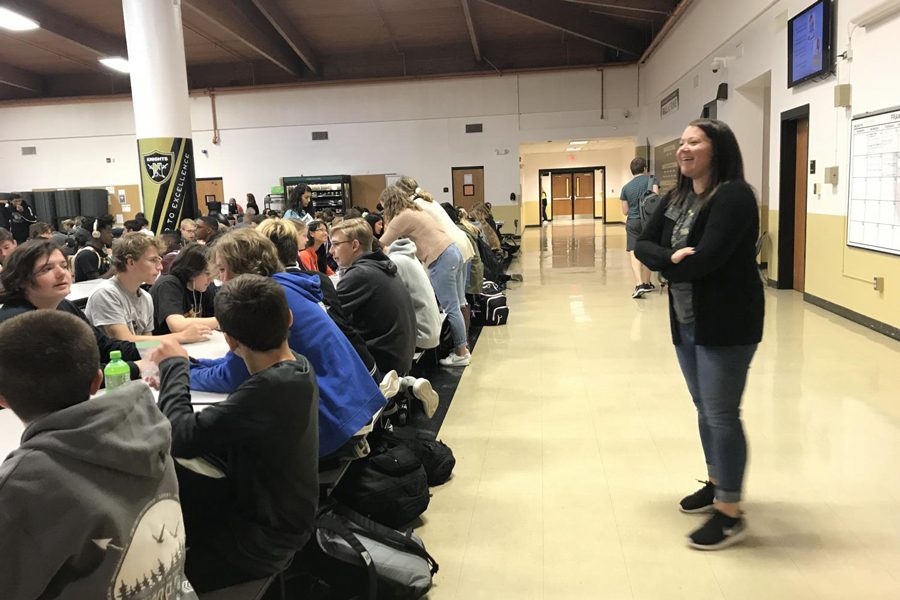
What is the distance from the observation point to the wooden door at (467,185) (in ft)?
53.7

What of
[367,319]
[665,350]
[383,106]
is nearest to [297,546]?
[367,319]

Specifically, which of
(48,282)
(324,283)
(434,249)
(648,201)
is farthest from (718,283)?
(648,201)

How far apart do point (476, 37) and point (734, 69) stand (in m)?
6.83

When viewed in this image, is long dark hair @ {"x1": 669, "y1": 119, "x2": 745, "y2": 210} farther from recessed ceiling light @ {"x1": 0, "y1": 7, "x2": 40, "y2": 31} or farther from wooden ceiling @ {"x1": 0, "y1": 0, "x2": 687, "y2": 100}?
recessed ceiling light @ {"x1": 0, "y1": 7, "x2": 40, "y2": 31}

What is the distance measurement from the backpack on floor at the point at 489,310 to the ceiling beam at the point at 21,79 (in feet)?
47.2

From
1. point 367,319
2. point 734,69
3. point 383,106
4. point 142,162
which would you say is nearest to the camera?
point 367,319

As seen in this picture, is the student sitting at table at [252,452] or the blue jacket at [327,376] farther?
the blue jacket at [327,376]

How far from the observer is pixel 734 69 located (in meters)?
8.96

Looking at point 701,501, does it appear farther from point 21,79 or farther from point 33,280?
point 21,79

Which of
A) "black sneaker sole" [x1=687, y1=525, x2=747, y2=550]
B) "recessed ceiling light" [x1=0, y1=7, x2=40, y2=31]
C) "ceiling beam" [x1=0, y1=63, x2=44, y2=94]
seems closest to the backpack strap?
"black sneaker sole" [x1=687, y1=525, x2=747, y2=550]

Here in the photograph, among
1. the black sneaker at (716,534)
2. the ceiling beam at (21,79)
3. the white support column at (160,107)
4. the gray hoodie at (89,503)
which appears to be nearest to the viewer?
the gray hoodie at (89,503)

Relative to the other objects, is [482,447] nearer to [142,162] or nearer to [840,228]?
[840,228]

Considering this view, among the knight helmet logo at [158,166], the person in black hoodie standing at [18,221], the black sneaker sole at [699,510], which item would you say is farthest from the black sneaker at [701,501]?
the person in black hoodie standing at [18,221]

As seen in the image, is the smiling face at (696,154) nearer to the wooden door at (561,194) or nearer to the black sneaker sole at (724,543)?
the black sneaker sole at (724,543)
